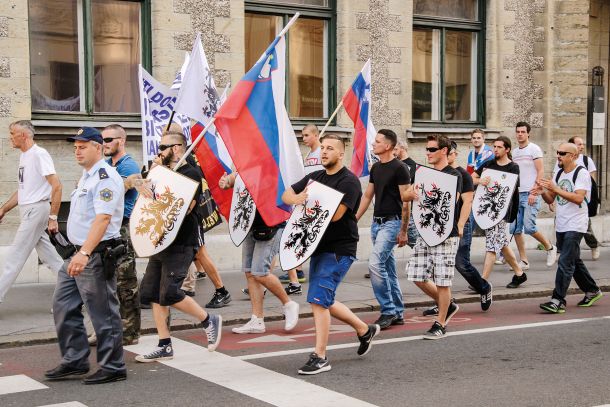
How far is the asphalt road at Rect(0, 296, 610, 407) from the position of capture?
6387 mm

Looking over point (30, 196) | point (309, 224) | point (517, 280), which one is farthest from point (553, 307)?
point (30, 196)

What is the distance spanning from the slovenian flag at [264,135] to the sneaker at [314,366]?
4.75 feet

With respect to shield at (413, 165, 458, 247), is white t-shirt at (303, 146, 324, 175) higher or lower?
higher

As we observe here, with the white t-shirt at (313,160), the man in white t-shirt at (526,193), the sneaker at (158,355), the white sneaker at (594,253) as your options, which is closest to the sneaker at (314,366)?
the sneaker at (158,355)

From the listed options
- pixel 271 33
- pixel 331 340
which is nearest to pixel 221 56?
pixel 271 33

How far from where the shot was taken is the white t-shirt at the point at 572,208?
32.9 feet

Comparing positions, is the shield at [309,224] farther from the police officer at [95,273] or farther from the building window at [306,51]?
the building window at [306,51]

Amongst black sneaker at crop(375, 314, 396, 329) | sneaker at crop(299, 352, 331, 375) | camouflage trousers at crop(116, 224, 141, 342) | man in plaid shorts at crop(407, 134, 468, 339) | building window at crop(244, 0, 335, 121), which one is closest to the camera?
sneaker at crop(299, 352, 331, 375)

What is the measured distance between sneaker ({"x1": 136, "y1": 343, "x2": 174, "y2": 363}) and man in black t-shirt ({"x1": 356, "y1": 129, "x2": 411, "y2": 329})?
237 centimetres

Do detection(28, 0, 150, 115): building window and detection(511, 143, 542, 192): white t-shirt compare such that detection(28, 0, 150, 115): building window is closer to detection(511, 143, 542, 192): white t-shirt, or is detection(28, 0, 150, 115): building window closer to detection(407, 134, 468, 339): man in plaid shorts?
detection(407, 134, 468, 339): man in plaid shorts

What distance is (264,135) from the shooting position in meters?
8.14

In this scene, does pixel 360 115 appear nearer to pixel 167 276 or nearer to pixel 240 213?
pixel 240 213

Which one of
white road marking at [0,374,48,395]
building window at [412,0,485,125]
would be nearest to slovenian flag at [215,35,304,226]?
white road marking at [0,374,48,395]

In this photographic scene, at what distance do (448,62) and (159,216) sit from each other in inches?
401
